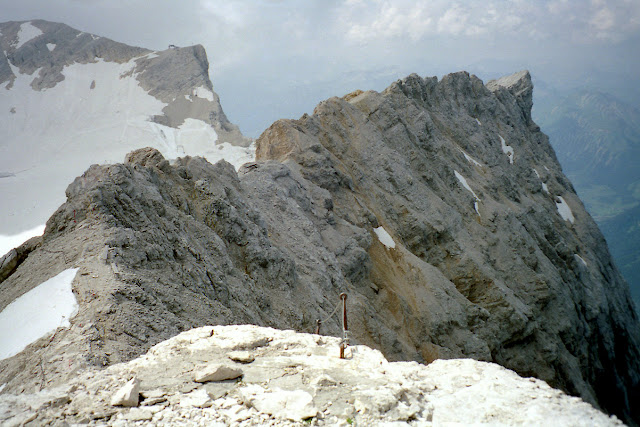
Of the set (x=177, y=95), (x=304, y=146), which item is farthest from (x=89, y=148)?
(x=304, y=146)

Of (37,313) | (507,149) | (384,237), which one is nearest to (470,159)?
(507,149)

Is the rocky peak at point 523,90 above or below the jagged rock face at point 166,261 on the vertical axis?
above

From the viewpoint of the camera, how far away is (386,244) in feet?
94.4

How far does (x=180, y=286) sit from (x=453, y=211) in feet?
86.7

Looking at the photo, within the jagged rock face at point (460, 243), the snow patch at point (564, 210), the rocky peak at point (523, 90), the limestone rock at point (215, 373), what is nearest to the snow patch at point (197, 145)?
the jagged rock face at point (460, 243)

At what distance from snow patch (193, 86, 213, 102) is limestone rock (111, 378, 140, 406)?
96.9m

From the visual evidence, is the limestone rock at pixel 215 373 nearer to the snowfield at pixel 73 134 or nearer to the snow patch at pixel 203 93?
the snowfield at pixel 73 134

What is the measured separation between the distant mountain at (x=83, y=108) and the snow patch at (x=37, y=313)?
178 ft

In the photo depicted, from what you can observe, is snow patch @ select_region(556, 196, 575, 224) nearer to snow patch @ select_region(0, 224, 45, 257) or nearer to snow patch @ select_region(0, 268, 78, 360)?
snow patch @ select_region(0, 268, 78, 360)

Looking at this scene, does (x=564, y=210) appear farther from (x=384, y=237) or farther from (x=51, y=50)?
(x=51, y=50)

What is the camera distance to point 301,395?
7371mm

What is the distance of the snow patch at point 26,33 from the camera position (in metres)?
119

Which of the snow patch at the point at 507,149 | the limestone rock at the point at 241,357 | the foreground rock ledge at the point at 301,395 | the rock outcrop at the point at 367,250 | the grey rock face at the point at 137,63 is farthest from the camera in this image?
the grey rock face at the point at 137,63

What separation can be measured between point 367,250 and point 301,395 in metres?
20.1
